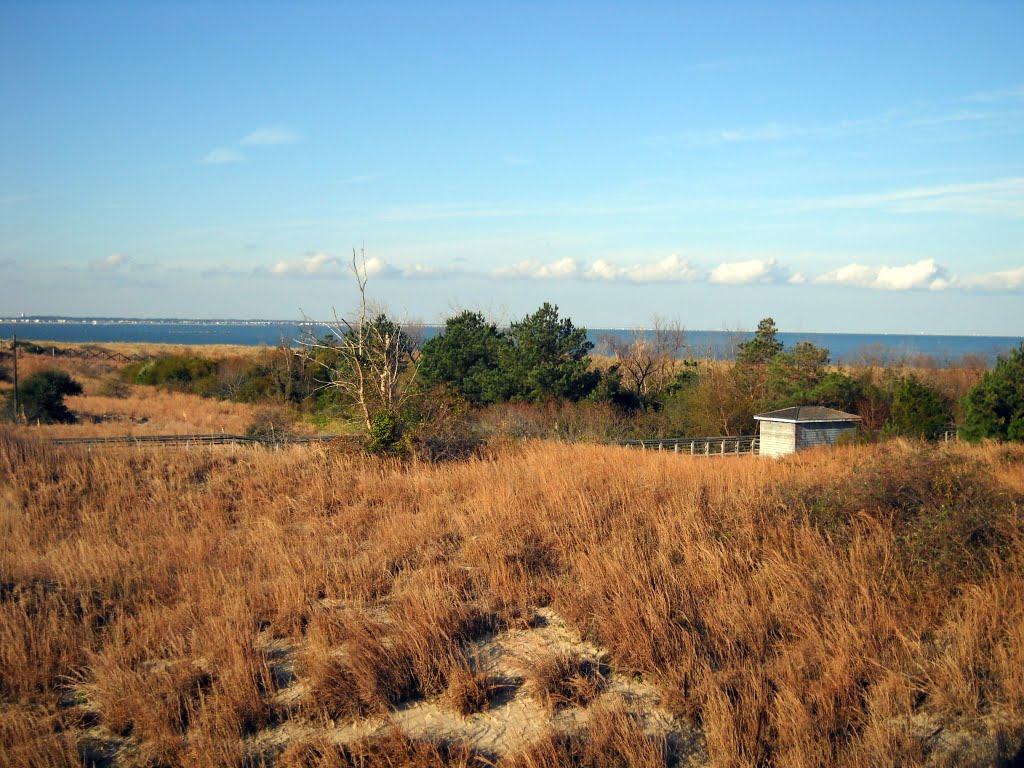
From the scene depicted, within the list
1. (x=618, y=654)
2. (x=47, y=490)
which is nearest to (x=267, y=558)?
(x=618, y=654)

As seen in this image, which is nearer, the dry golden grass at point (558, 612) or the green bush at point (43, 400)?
the dry golden grass at point (558, 612)

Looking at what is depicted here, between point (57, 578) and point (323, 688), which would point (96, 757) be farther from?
point (57, 578)

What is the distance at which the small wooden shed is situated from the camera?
85.5 ft

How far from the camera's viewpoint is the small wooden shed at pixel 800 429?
85.5ft

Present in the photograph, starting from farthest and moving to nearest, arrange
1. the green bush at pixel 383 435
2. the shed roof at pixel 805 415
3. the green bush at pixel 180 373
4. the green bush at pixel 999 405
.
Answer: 1. the green bush at pixel 180 373
2. the shed roof at pixel 805 415
3. the green bush at pixel 999 405
4. the green bush at pixel 383 435

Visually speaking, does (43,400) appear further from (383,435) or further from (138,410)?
(383,435)

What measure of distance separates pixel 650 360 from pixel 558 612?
42.4 meters

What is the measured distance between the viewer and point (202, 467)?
43.5ft

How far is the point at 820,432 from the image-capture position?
26547mm

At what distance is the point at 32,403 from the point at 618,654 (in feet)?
125

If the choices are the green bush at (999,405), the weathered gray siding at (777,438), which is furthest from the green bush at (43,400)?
the green bush at (999,405)

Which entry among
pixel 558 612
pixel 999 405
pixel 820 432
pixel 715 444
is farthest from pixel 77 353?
pixel 558 612

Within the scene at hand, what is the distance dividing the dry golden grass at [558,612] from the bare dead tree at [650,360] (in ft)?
107

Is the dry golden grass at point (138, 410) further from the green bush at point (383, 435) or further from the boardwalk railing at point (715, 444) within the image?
the boardwalk railing at point (715, 444)
